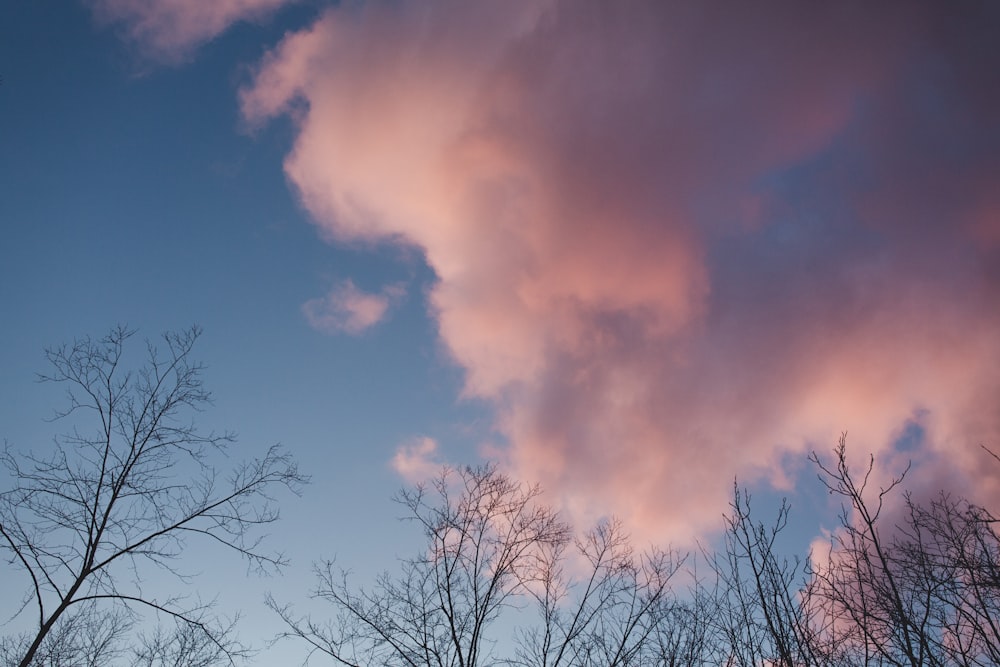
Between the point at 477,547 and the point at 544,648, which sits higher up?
the point at 477,547

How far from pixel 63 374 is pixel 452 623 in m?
11.3

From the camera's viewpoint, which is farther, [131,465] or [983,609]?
[131,465]

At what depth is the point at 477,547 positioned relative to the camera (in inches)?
619

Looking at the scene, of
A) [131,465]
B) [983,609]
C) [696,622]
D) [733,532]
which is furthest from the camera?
[696,622]

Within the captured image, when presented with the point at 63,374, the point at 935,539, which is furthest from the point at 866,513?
the point at 63,374

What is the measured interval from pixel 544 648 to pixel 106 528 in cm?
1151

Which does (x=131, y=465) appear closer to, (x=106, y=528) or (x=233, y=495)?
(x=106, y=528)

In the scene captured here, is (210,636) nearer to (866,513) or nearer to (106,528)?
(106,528)

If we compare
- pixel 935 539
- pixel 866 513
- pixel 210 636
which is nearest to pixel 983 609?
pixel 935 539

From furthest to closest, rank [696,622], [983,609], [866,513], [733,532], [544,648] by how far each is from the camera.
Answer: [544,648]
[696,622]
[733,532]
[866,513]
[983,609]

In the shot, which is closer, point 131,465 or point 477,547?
point 131,465

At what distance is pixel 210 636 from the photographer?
802cm

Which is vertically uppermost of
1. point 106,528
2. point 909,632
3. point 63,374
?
point 63,374

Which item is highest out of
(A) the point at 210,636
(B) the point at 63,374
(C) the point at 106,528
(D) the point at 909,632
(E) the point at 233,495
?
(B) the point at 63,374
